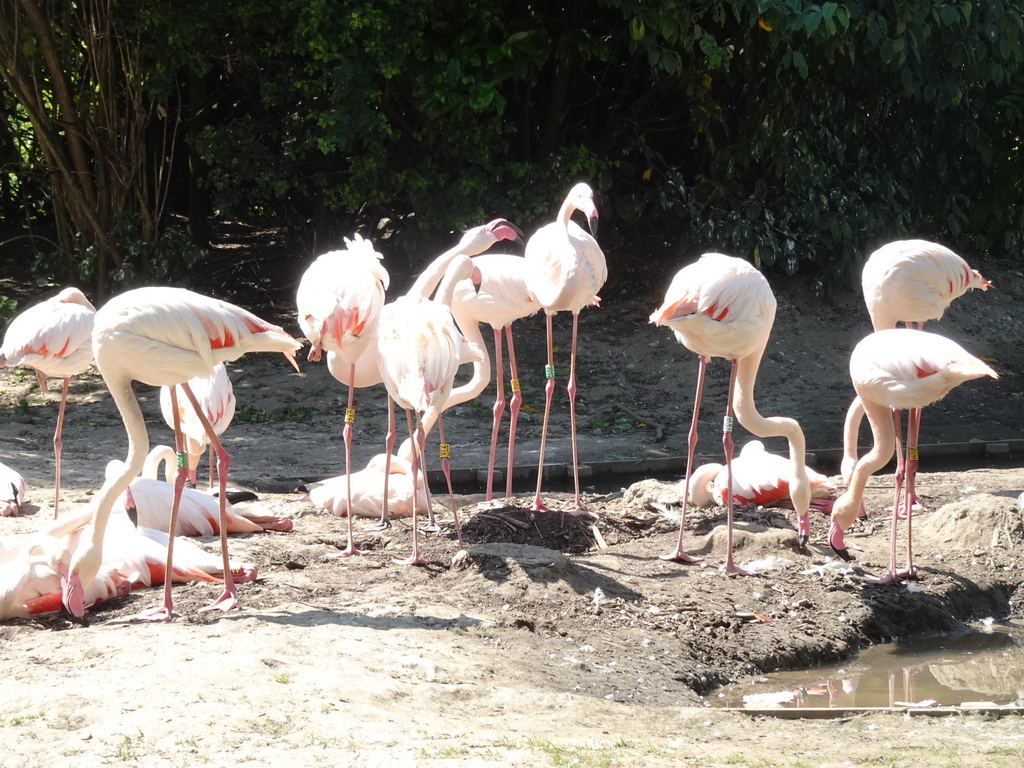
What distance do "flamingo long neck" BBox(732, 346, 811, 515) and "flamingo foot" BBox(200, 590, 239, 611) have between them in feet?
8.77

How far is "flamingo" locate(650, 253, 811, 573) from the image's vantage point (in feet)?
18.7

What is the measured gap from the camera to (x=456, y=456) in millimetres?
8734

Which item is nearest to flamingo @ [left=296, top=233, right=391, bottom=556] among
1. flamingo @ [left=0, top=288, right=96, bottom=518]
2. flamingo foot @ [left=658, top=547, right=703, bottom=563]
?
flamingo @ [left=0, top=288, right=96, bottom=518]

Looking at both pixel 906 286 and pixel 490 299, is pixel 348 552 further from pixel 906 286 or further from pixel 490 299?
pixel 906 286

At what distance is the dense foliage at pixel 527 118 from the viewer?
10.9 meters

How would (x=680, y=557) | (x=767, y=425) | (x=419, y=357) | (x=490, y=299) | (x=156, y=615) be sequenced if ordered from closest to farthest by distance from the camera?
(x=156, y=615) < (x=419, y=357) < (x=680, y=557) < (x=767, y=425) < (x=490, y=299)

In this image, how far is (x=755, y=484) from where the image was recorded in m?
6.93

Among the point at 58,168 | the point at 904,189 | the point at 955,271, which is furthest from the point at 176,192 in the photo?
the point at 955,271

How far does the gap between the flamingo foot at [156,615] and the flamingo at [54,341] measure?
1.91m

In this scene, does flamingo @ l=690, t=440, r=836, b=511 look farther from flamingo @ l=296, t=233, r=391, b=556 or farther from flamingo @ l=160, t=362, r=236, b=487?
flamingo @ l=160, t=362, r=236, b=487

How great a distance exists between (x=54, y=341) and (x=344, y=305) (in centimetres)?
177

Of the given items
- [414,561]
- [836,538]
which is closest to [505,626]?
[414,561]

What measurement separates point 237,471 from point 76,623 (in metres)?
3.60

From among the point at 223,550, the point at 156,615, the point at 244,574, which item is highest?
the point at 223,550
